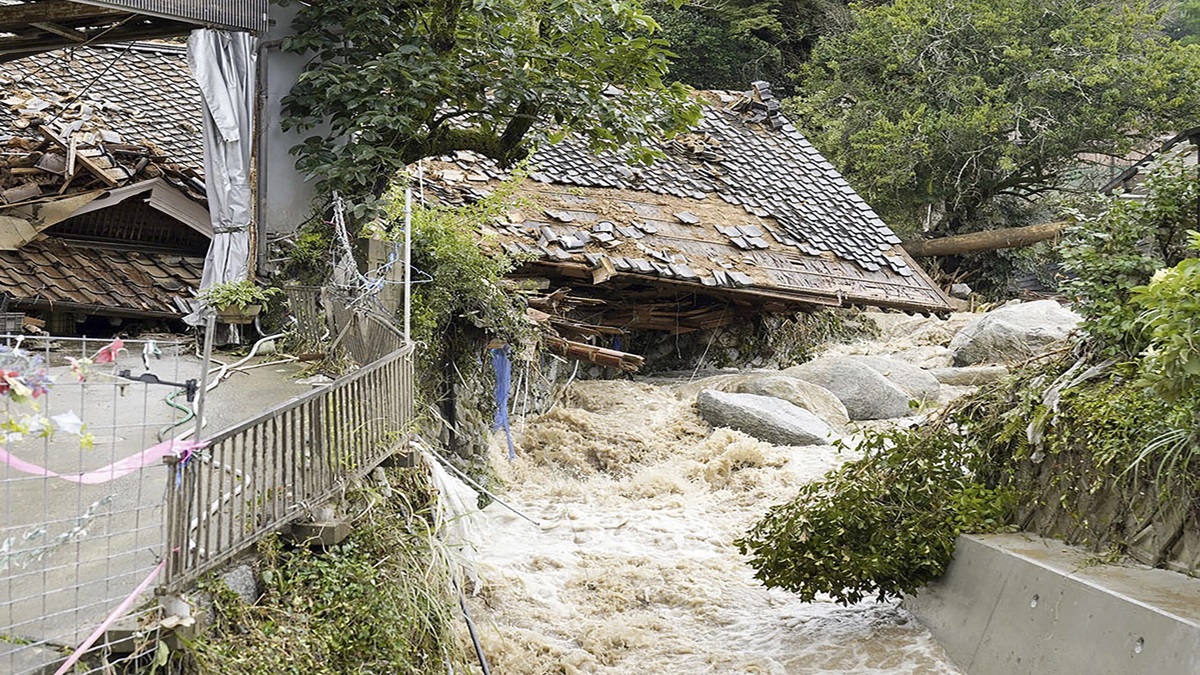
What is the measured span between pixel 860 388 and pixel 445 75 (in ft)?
26.6

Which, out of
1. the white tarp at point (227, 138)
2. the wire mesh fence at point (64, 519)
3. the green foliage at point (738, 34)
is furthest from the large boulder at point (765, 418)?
the green foliage at point (738, 34)

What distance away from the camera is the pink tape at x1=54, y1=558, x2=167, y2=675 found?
4.23 m

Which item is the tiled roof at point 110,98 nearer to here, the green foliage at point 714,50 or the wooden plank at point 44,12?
the wooden plank at point 44,12

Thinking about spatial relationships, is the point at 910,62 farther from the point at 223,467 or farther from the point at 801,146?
the point at 223,467

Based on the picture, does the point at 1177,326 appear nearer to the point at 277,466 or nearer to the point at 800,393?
the point at 277,466

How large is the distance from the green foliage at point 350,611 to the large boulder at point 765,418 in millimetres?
7291

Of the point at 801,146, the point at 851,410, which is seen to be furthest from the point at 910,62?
the point at 851,410

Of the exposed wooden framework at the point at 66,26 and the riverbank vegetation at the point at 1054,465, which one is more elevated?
the exposed wooden framework at the point at 66,26

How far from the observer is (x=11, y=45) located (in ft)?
33.3

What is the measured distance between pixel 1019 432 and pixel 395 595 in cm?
446

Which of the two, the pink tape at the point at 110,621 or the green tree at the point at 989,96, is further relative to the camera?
the green tree at the point at 989,96

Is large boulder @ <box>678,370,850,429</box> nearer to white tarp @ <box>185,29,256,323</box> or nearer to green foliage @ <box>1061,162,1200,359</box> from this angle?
white tarp @ <box>185,29,256,323</box>

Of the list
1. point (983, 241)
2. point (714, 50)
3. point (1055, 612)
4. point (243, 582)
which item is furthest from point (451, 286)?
point (714, 50)

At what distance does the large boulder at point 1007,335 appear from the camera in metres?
19.1
